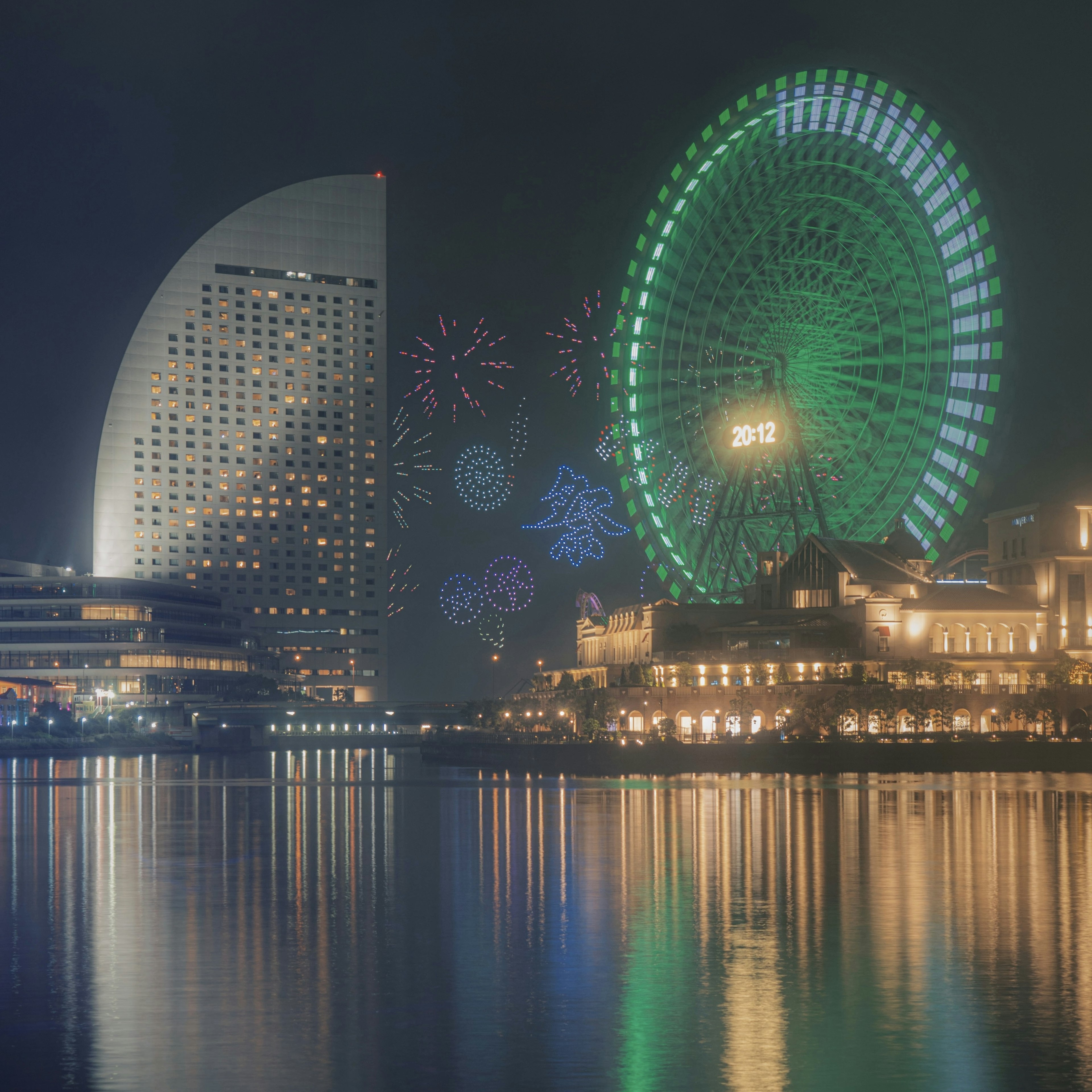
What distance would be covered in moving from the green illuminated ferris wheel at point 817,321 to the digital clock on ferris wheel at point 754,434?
0.11m

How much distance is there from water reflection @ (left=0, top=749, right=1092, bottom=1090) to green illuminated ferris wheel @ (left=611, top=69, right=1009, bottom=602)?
44.3 meters

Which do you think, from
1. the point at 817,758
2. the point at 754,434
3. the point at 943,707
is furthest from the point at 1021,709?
the point at 754,434

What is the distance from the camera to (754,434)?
319ft

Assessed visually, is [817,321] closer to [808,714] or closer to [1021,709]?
[808,714]

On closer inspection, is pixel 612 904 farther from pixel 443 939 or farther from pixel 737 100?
pixel 737 100

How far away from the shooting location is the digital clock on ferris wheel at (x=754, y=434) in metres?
96.4

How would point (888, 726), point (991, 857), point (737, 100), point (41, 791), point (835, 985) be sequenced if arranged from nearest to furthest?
point (835, 985) → point (991, 857) → point (41, 791) → point (737, 100) → point (888, 726)

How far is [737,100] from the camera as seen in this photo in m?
90.0

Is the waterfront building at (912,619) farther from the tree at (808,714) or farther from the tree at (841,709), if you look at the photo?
the tree at (841,709)

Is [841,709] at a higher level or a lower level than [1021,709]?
higher

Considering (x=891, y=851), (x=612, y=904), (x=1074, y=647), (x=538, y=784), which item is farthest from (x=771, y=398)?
(x=612, y=904)

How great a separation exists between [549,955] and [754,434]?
76322 mm

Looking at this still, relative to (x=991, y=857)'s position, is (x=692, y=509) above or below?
above

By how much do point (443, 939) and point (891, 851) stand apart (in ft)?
58.9
